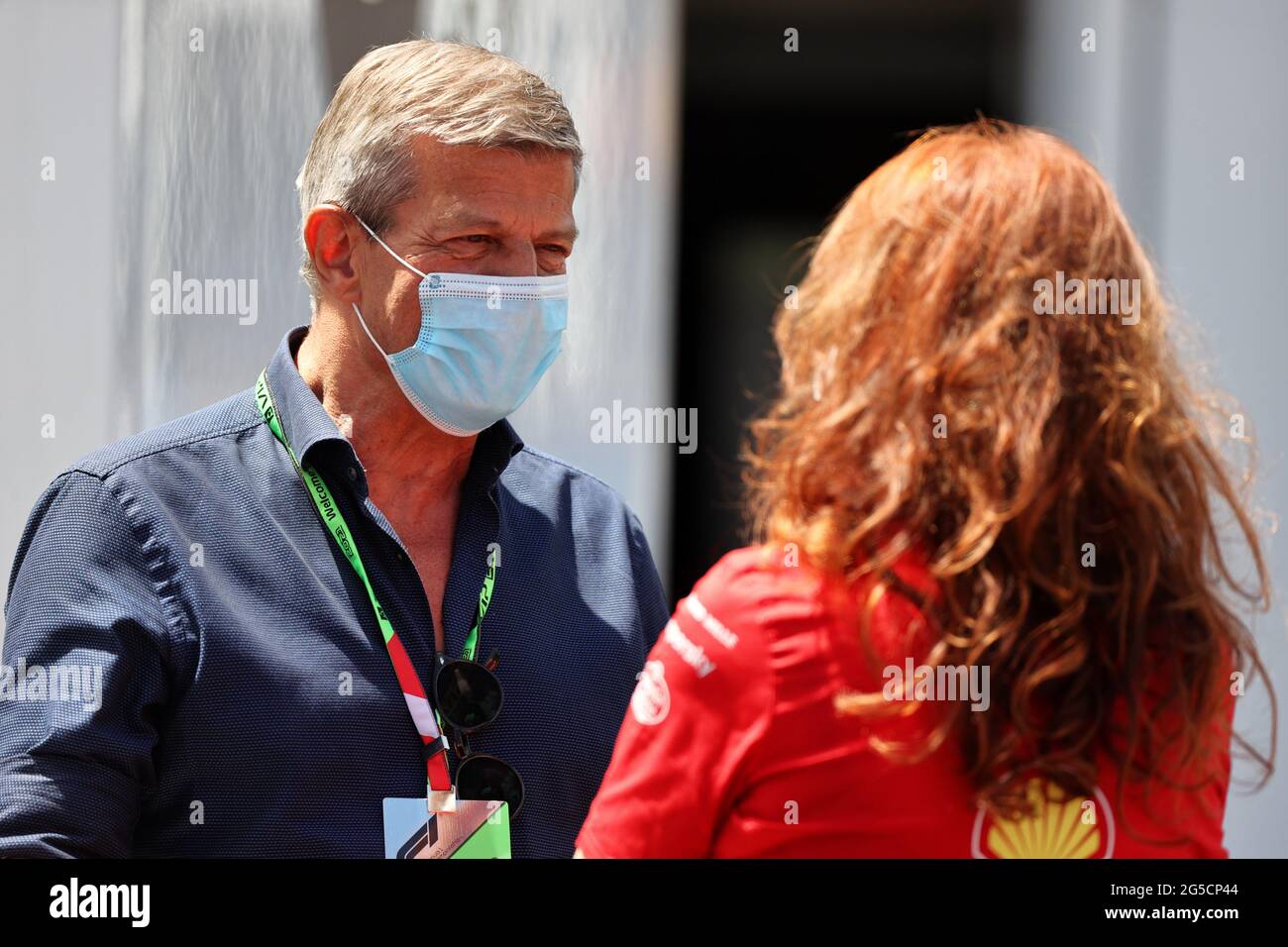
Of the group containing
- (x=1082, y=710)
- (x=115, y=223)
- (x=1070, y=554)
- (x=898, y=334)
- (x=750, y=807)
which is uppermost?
(x=115, y=223)

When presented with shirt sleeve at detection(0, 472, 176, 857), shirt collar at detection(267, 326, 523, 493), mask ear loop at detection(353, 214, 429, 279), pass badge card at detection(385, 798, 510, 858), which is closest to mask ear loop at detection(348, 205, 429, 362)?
mask ear loop at detection(353, 214, 429, 279)

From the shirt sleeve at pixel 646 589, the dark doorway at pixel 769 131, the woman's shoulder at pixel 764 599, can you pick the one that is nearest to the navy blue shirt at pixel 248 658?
the shirt sleeve at pixel 646 589

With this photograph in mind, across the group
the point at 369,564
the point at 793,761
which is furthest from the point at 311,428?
the point at 793,761

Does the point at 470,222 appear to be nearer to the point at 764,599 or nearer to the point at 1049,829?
the point at 764,599

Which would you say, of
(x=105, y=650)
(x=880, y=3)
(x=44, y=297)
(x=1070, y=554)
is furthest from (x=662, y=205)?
(x=1070, y=554)

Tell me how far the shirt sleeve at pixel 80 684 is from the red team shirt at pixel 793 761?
0.85 m

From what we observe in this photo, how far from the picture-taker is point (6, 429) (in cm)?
356

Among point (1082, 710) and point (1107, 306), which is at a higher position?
point (1107, 306)

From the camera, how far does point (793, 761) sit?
4.63 feet

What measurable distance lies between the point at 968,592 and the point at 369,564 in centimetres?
110

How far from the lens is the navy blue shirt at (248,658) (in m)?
1.91

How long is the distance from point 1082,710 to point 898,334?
1.52ft
